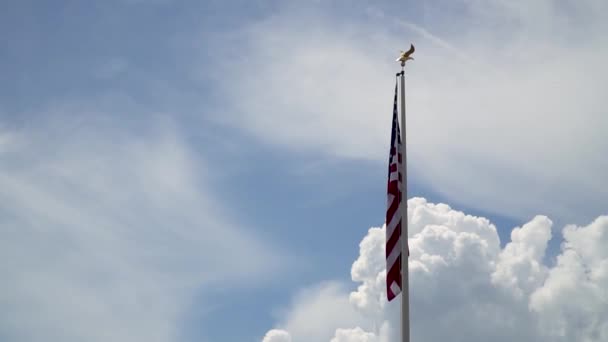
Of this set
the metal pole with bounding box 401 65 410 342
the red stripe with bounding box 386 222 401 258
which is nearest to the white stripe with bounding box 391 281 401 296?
Result: the metal pole with bounding box 401 65 410 342

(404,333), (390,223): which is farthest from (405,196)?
(404,333)

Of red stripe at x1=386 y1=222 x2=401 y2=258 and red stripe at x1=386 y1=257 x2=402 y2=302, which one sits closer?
red stripe at x1=386 y1=257 x2=402 y2=302

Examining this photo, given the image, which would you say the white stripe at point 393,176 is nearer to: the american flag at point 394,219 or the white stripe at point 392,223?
the american flag at point 394,219

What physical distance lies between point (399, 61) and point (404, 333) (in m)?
14.6

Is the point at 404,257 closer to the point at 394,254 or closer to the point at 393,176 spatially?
the point at 394,254

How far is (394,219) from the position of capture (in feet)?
112

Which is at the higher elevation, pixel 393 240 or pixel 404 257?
pixel 393 240

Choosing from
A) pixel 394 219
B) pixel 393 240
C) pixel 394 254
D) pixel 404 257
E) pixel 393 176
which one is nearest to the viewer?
pixel 404 257

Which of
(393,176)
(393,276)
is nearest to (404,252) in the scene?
(393,276)

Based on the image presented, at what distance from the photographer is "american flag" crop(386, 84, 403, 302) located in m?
33.5

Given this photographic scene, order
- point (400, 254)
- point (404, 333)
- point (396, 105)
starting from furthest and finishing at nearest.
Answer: point (396, 105)
point (400, 254)
point (404, 333)

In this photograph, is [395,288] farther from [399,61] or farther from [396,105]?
[399,61]

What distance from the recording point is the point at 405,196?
3416 centimetres

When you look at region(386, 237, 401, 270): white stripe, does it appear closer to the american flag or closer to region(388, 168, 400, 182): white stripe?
the american flag
